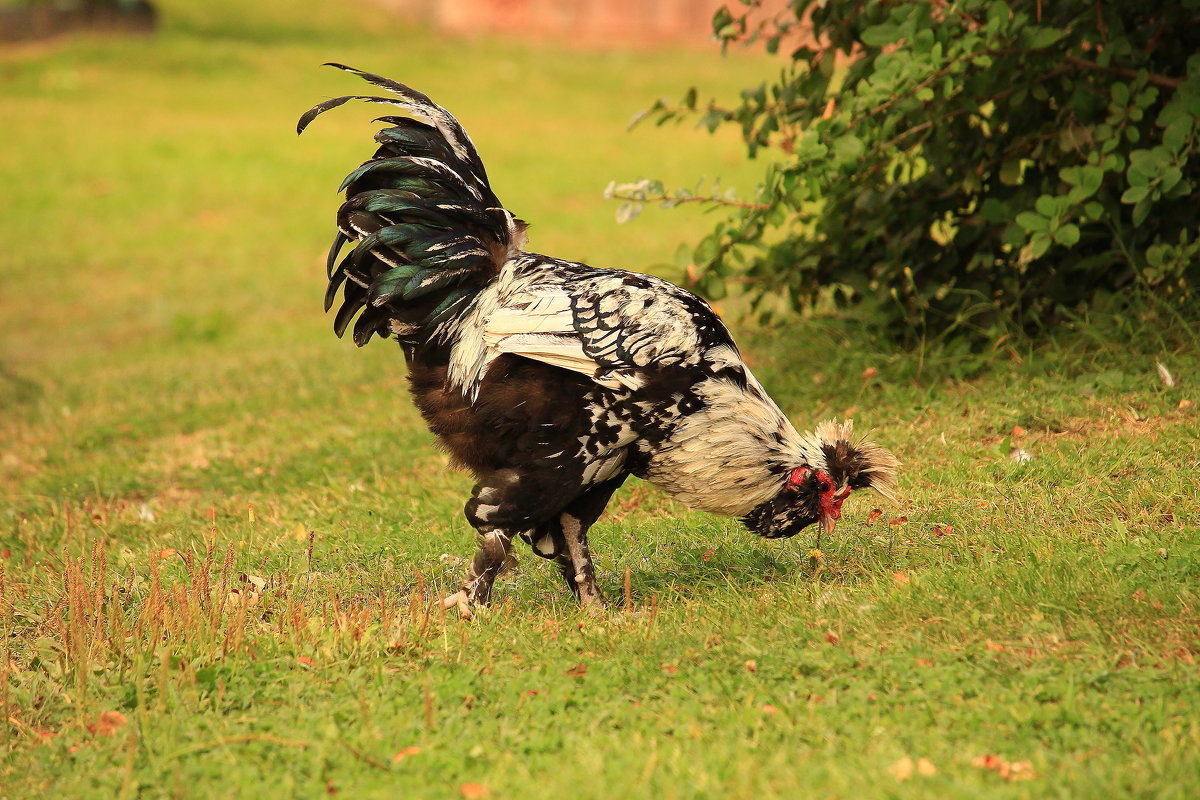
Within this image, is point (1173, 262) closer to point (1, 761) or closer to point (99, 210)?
point (1, 761)

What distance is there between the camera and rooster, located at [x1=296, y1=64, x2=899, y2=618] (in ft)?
14.5

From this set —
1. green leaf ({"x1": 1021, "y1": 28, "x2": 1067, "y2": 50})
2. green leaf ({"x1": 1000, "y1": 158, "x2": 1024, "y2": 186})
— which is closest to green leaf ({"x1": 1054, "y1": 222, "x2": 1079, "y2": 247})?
green leaf ({"x1": 1000, "y1": 158, "x2": 1024, "y2": 186})

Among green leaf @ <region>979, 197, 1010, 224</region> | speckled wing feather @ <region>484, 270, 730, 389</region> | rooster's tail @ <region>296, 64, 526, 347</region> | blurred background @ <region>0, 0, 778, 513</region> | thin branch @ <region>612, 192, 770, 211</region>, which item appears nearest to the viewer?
speckled wing feather @ <region>484, 270, 730, 389</region>

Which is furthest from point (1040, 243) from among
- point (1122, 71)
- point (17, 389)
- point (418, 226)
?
point (17, 389)

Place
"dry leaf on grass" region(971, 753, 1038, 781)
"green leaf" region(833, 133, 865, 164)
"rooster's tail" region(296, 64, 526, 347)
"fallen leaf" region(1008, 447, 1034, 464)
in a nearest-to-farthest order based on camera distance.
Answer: "dry leaf on grass" region(971, 753, 1038, 781), "rooster's tail" region(296, 64, 526, 347), "fallen leaf" region(1008, 447, 1034, 464), "green leaf" region(833, 133, 865, 164)

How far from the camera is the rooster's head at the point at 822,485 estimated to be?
4648 mm

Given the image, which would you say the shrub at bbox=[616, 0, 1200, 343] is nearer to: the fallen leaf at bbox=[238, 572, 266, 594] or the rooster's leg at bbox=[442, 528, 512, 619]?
the rooster's leg at bbox=[442, 528, 512, 619]

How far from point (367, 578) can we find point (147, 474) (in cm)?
305

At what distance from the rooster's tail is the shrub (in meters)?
1.64

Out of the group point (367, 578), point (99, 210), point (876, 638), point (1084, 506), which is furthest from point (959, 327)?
point (99, 210)

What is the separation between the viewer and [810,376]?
24.2 feet

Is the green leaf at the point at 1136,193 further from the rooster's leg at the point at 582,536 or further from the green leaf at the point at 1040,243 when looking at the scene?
the rooster's leg at the point at 582,536

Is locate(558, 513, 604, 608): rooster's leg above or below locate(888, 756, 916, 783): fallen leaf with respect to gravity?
below

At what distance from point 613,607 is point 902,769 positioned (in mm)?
1741
